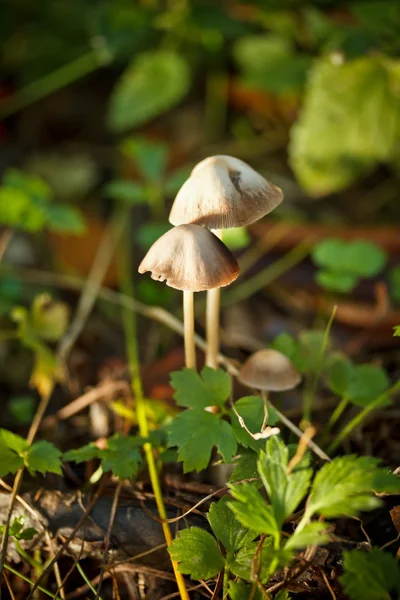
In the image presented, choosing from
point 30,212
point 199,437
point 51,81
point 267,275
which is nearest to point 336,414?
point 199,437

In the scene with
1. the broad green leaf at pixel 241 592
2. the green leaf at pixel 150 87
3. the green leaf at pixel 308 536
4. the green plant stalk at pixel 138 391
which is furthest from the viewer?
the green leaf at pixel 150 87

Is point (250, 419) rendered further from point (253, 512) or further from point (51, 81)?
point (51, 81)

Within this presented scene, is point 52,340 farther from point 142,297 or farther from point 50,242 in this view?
point 50,242

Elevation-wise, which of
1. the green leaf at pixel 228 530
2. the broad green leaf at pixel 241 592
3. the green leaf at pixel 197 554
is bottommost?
the broad green leaf at pixel 241 592

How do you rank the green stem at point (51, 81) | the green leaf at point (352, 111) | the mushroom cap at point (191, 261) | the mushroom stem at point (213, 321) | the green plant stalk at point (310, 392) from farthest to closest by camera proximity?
the green stem at point (51, 81)
the green leaf at point (352, 111)
the green plant stalk at point (310, 392)
the mushroom stem at point (213, 321)
the mushroom cap at point (191, 261)

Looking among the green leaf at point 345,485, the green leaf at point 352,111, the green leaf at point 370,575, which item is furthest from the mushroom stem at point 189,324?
the green leaf at point 352,111

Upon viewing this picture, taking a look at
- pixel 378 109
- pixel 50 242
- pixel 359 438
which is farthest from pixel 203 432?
pixel 50 242

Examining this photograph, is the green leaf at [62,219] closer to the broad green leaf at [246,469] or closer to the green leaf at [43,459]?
the green leaf at [43,459]
